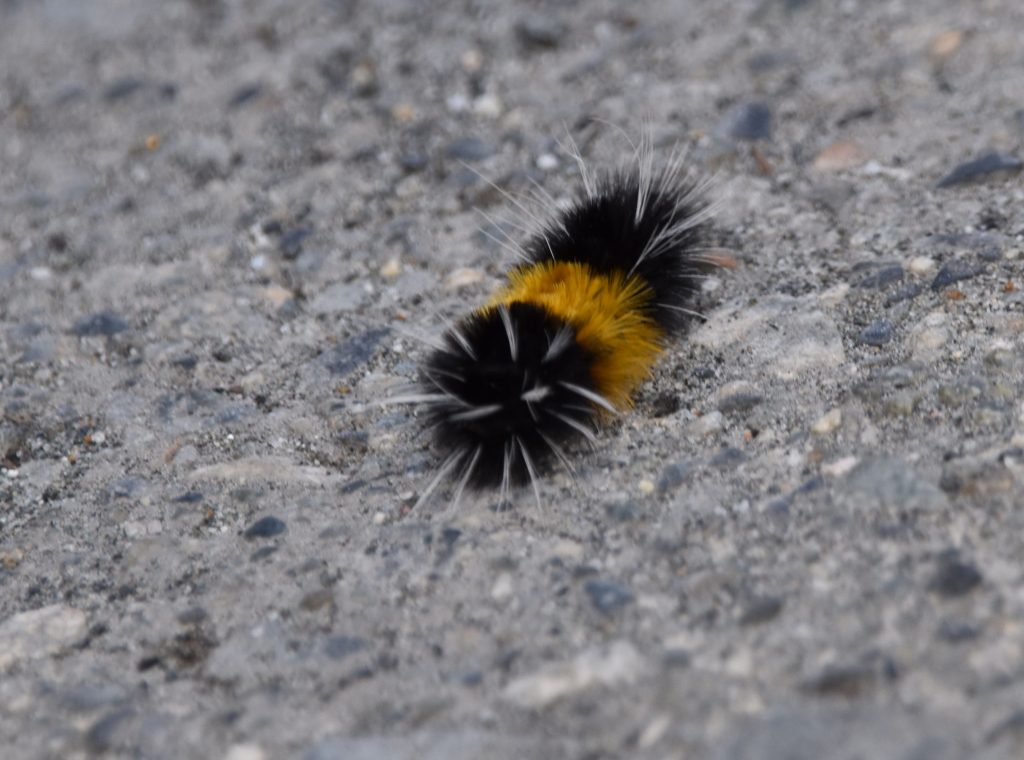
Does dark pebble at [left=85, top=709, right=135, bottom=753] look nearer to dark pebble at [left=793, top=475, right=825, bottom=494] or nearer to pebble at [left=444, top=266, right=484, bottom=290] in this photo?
dark pebble at [left=793, top=475, right=825, bottom=494]

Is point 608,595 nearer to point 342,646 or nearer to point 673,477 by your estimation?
point 673,477

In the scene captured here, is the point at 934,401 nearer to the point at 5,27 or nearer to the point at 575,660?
the point at 575,660

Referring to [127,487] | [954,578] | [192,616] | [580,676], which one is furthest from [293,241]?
[954,578]

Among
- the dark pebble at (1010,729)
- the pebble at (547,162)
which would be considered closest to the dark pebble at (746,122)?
the pebble at (547,162)

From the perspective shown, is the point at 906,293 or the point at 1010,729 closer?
the point at 1010,729

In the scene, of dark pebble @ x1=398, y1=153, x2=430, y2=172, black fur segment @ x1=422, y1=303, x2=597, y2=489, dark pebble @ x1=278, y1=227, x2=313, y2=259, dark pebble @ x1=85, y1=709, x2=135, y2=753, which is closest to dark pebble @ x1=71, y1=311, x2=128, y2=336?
dark pebble @ x1=278, y1=227, x2=313, y2=259

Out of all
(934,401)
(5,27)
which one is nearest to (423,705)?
(934,401)
